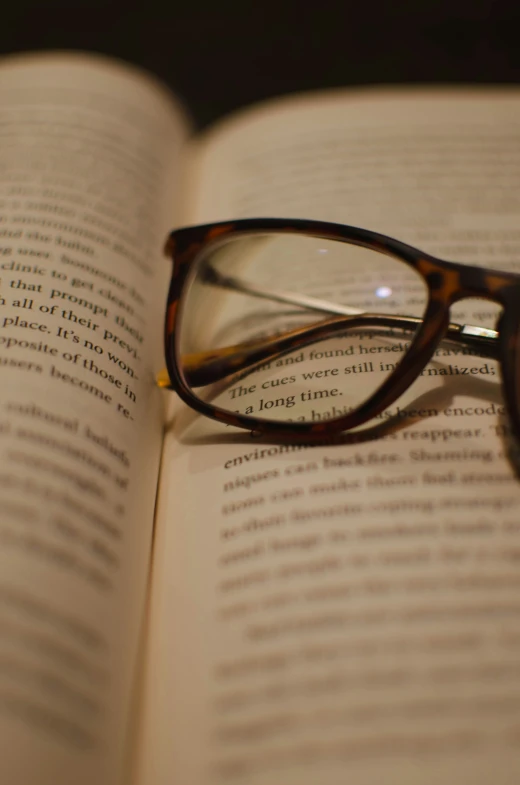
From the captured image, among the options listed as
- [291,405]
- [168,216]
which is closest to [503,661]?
[291,405]

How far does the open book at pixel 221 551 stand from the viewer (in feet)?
1.11

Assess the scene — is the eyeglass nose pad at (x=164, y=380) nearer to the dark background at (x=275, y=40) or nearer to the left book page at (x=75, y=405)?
the left book page at (x=75, y=405)

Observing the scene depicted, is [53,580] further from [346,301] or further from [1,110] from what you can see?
[1,110]

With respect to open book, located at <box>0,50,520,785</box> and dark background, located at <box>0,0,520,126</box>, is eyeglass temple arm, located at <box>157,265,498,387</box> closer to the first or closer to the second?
open book, located at <box>0,50,520,785</box>

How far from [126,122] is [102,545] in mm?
453

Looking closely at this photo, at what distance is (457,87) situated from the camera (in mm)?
722

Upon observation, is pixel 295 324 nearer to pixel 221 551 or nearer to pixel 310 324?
pixel 310 324

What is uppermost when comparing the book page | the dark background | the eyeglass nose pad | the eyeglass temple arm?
the dark background

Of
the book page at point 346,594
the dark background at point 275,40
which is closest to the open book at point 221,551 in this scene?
the book page at point 346,594

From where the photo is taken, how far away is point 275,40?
88cm

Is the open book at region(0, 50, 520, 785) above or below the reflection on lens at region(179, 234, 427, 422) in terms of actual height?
below

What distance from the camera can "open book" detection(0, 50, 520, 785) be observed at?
0.34 m

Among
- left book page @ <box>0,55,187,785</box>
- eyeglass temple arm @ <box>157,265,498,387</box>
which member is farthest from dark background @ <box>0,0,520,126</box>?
eyeglass temple arm @ <box>157,265,498,387</box>

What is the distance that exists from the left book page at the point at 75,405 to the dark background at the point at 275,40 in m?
0.22
